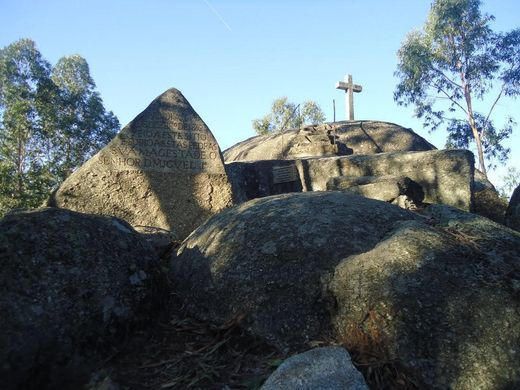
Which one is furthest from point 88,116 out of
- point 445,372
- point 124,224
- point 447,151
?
point 445,372

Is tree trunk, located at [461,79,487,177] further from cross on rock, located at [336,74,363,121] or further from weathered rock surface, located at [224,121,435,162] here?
cross on rock, located at [336,74,363,121]

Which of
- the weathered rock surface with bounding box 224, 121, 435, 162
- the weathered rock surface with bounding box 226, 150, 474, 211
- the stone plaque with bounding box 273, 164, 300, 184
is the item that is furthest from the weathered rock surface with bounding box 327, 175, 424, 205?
the weathered rock surface with bounding box 224, 121, 435, 162

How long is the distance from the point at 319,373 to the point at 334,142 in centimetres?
1121

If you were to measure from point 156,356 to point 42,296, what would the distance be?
2.04ft

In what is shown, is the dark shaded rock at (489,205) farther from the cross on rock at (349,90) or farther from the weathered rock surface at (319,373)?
the cross on rock at (349,90)

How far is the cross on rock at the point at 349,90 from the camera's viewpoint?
1762 cm

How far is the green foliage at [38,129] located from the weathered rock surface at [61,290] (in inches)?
574

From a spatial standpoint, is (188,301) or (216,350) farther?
(188,301)

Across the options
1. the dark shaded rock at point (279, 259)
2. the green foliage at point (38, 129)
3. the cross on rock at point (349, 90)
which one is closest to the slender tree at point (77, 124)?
the green foliage at point (38, 129)

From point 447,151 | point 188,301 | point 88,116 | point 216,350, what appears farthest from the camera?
point 88,116

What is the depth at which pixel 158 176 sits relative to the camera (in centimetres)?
491

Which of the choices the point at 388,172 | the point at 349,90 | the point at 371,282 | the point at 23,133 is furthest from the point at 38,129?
the point at 371,282

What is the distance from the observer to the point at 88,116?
24.6 meters

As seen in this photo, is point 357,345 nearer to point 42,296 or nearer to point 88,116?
point 42,296
